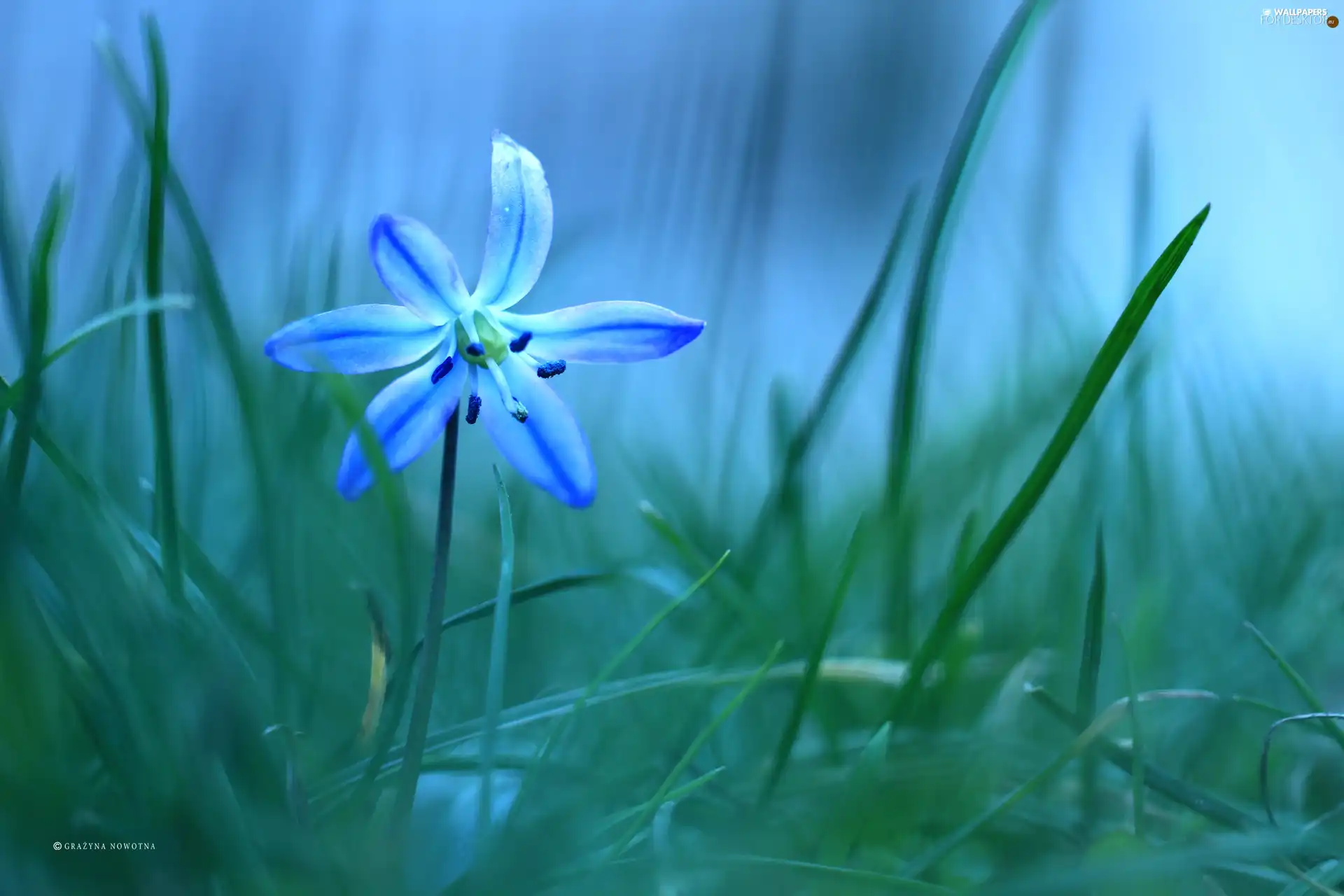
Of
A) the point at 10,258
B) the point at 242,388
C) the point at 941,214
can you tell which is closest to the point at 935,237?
the point at 941,214

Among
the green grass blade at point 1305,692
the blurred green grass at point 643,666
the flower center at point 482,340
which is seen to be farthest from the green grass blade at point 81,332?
the green grass blade at point 1305,692

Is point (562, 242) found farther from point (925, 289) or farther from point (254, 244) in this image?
point (925, 289)

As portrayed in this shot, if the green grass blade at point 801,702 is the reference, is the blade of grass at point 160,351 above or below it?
above

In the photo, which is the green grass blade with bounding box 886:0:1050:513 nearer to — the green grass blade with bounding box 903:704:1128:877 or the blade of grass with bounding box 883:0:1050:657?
the blade of grass with bounding box 883:0:1050:657

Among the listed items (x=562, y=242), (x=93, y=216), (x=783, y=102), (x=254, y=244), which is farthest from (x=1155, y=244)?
(x=93, y=216)

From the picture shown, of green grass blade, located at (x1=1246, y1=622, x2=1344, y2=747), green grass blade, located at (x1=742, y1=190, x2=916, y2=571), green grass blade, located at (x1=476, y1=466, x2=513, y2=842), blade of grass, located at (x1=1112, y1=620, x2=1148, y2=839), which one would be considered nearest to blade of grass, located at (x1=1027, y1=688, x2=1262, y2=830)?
blade of grass, located at (x1=1112, y1=620, x2=1148, y2=839)

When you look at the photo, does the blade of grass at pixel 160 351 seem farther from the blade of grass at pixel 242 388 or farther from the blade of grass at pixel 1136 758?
the blade of grass at pixel 1136 758
